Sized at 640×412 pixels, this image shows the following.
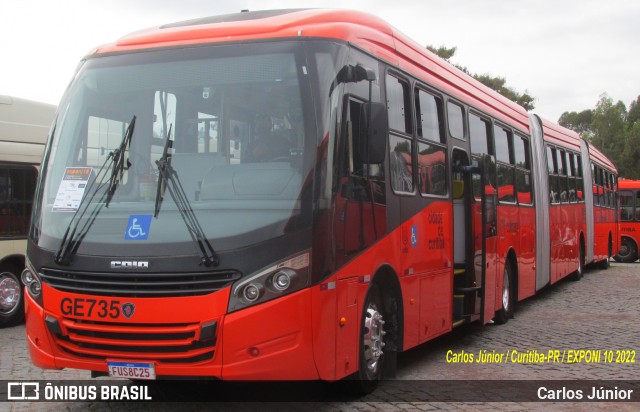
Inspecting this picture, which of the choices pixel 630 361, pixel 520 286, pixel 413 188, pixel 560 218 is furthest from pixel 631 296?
pixel 413 188

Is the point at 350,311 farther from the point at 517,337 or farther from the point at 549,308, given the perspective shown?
the point at 549,308

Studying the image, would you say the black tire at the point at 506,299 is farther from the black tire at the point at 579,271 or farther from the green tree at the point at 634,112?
the green tree at the point at 634,112

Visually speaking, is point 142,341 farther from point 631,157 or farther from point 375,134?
point 631,157

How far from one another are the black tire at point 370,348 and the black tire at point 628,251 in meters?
25.9

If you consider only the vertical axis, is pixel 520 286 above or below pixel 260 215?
below

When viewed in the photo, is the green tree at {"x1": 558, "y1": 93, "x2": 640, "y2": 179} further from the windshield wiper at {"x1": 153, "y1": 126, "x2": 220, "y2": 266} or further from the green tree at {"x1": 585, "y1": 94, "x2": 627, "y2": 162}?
the windshield wiper at {"x1": 153, "y1": 126, "x2": 220, "y2": 266}

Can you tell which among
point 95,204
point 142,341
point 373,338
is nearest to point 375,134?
point 373,338

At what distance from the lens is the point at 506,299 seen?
40.2 feet

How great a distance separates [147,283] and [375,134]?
209 centimetres

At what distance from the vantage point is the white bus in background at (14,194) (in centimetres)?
1158

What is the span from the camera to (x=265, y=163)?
6219 mm

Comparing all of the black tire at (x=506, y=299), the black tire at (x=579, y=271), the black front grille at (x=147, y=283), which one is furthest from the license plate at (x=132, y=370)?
the black tire at (x=579, y=271)

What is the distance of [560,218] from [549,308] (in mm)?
2828

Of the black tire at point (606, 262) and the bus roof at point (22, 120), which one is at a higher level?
the bus roof at point (22, 120)
